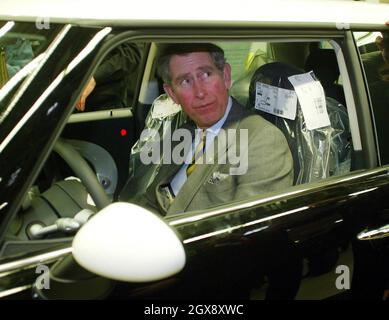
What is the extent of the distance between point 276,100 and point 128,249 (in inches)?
43.6

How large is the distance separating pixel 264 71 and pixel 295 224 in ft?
2.78

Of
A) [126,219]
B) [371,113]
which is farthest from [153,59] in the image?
[126,219]

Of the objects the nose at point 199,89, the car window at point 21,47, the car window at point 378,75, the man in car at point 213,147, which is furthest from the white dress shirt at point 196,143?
the car window at point 21,47

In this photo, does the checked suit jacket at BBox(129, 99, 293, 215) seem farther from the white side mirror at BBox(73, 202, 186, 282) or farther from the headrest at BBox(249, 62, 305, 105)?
the white side mirror at BBox(73, 202, 186, 282)

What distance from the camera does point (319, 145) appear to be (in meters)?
1.75

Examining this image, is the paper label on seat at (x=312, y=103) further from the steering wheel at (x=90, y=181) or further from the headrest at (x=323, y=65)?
the steering wheel at (x=90, y=181)

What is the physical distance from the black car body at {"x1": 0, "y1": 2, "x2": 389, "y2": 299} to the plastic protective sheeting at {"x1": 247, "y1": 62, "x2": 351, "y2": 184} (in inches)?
1.1

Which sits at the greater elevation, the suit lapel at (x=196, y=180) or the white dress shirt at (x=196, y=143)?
the white dress shirt at (x=196, y=143)

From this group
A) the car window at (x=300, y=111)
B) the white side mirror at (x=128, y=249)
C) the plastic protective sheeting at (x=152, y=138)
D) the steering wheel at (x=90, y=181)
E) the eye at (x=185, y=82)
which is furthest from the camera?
the plastic protective sheeting at (x=152, y=138)

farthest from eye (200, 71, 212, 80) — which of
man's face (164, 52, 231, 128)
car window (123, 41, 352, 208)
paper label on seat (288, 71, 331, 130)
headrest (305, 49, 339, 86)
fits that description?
headrest (305, 49, 339, 86)

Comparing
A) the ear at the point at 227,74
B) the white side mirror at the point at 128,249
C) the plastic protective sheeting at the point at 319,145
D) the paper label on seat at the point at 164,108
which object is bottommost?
A: the white side mirror at the point at 128,249

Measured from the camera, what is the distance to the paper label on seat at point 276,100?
1789mm

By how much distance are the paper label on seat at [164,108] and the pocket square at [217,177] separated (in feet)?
2.86

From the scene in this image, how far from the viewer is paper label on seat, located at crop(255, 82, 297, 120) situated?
70.4 inches
